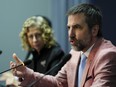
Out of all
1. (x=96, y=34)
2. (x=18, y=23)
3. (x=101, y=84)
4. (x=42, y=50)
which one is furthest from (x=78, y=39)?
(x=18, y=23)

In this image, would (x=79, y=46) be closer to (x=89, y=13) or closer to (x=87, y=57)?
(x=87, y=57)

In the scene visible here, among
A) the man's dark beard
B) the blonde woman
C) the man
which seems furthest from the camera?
the blonde woman

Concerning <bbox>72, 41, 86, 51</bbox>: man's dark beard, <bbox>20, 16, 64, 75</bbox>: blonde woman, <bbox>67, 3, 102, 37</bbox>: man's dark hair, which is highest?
<bbox>67, 3, 102, 37</bbox>: man's dark hair

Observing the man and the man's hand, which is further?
the man's hand

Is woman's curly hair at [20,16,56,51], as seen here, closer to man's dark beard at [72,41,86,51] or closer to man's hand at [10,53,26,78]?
man's hand at [10,53,26,78]

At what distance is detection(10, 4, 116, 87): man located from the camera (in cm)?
154

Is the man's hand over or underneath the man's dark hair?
underneath

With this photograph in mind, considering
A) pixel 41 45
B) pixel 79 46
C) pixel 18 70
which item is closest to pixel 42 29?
pixel 41 45

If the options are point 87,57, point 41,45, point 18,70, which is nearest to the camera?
point 87,57

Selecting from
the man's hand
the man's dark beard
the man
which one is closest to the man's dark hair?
the man

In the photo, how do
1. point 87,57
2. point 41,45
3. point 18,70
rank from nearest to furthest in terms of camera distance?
point 87,57 < point 18,70 < point 41,45

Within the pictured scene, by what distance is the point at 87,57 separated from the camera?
1660mm

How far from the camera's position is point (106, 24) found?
2650 millimetres

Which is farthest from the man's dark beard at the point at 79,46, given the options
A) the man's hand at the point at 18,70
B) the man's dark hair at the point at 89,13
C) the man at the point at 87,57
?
the man's hand at the point at 18,70
